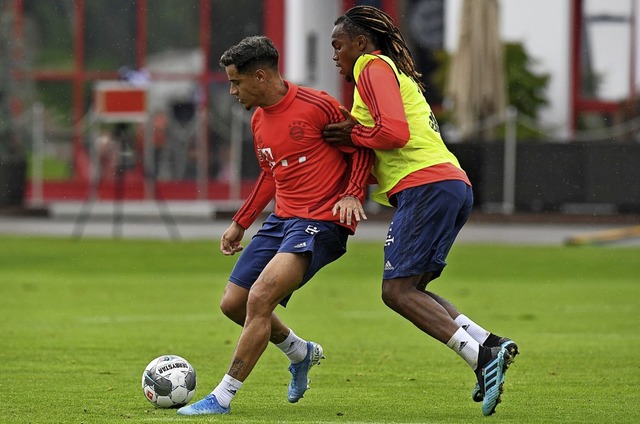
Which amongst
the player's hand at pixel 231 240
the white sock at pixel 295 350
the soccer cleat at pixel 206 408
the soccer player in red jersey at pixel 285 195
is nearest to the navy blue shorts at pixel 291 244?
the soccer player in red jersey at pixel 285 195

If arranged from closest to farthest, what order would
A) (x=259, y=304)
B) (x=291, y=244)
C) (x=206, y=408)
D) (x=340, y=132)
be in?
(x=206, y=408) → (x=259, y=304) → (x=291, y=244) → (x=340, y=132)

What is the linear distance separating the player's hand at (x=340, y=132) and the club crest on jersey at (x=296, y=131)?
0.41ft

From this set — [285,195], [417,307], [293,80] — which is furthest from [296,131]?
[293,80]

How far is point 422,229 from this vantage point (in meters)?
7.72

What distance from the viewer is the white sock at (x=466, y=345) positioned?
7.66 metres

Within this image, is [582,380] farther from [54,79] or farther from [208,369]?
[54,79]

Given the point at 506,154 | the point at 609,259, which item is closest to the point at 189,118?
the point at 506,154

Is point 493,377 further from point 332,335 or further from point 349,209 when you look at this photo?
point 332,335

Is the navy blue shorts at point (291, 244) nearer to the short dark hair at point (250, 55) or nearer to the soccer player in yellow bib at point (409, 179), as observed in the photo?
the soccer player in yellow bib at point (409, 179)

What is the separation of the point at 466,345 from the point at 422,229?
0.64m

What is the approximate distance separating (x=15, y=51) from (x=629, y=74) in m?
13.1

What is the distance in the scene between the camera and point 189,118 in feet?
102

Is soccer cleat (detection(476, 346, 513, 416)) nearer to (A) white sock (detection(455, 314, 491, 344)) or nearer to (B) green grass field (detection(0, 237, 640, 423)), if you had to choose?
(B) green grass field (detection(0, 237, 640, 423))

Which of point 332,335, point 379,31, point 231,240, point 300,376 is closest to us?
point 379,31
